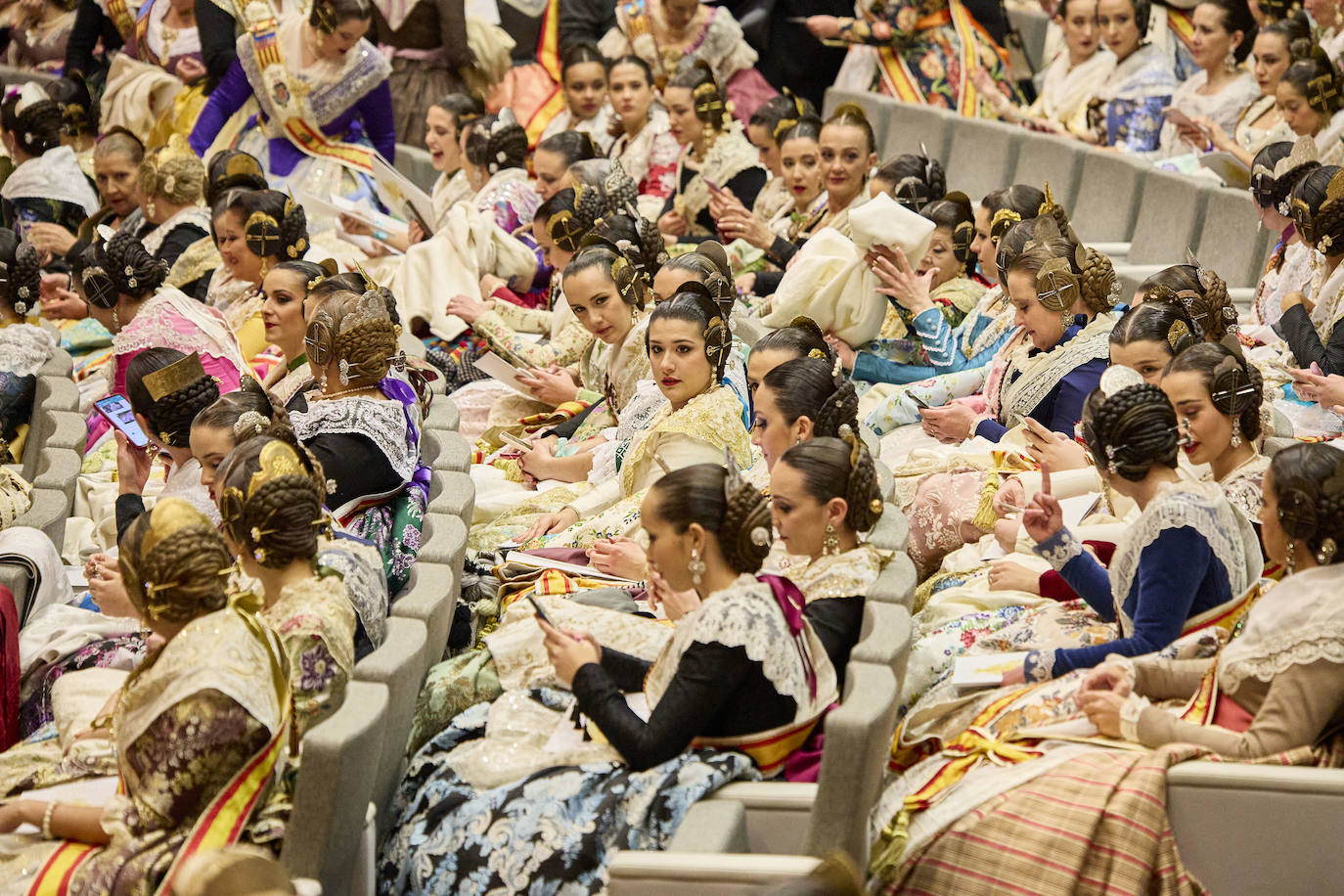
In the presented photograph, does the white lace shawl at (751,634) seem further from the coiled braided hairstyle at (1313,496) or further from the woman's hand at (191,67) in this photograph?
the woman's hand at (191,67)

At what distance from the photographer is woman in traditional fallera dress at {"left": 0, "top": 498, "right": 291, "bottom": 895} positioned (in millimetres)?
2746

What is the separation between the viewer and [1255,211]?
5656 mm

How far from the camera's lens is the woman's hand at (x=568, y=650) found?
307 centimetres

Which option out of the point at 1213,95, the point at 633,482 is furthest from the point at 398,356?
the point at 1213,95

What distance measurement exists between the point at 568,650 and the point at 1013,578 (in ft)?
3.85

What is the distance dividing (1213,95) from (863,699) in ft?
16.1

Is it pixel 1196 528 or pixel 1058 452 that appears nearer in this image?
pixel 1196 528

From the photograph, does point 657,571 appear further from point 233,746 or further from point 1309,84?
point 1309,84

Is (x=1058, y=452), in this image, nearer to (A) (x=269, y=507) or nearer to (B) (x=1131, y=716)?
(B) (x=1131, y=716)

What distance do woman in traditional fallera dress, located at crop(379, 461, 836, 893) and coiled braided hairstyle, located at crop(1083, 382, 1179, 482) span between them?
68cm

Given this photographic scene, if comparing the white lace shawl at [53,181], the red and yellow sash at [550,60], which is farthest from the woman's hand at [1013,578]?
the red and yellow sash at [550,60]

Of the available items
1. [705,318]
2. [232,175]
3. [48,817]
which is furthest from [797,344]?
[232,175]

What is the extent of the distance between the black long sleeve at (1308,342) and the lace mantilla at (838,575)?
1.84 meters

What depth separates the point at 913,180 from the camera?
581 cm
